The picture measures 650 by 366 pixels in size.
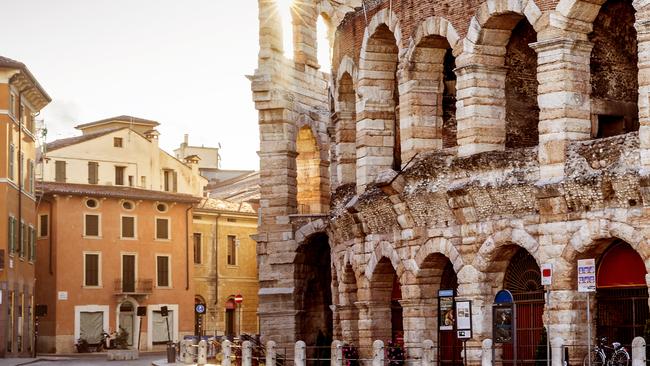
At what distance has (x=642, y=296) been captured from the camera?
31.2 meters

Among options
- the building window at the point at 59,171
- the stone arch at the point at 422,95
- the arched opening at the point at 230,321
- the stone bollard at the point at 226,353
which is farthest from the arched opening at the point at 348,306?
the arched opening at the point at 230,321

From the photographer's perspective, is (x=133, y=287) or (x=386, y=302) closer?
(x=386, y=302)

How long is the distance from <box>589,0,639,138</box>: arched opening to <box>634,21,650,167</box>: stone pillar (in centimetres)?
332

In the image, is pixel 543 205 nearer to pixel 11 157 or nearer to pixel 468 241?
pixel 468 241

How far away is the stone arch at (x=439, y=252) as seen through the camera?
34.8 m

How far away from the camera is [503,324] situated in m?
28.9

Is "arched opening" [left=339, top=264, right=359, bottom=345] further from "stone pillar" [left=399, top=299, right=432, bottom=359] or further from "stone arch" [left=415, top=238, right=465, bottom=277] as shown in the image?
"stone arch" [left=415, top=238, right=465, bottom=277]

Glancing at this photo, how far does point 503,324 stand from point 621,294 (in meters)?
4.14

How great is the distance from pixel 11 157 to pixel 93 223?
14.0 meters

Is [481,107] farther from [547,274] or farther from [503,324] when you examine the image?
[503,324]

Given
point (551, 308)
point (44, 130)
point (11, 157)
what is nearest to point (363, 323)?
point (551, 308)

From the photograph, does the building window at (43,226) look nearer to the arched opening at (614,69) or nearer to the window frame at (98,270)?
the window frame at (98,270)

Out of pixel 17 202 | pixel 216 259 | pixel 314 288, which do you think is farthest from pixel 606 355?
pixel 216 259

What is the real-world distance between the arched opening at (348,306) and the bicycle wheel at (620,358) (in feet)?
37.2
